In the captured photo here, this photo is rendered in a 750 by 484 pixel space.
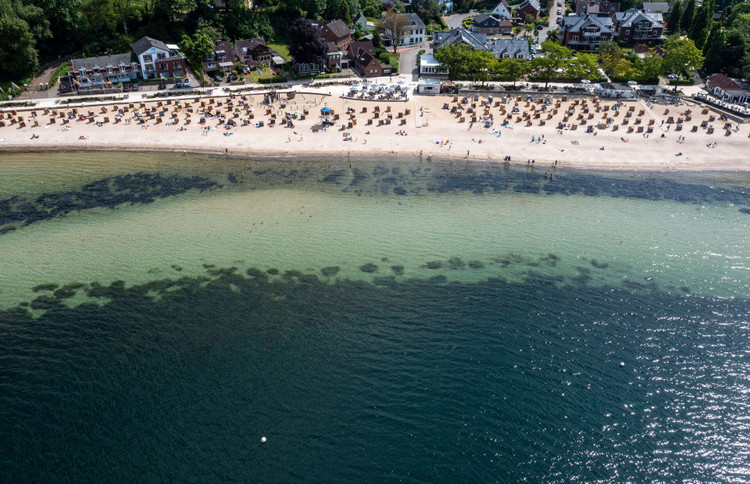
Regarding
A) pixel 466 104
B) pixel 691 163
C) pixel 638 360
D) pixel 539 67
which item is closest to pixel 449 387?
pixel 638 360

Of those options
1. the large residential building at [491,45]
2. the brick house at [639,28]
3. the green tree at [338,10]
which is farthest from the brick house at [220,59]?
the brick house at [639,28]

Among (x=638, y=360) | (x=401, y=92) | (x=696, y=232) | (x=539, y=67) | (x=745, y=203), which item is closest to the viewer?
(x=638, y=360)

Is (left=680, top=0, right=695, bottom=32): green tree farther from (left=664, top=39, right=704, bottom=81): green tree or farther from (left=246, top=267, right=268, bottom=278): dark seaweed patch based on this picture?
(left=246, top=267, right=268, bottom=278): dark seaweed patch

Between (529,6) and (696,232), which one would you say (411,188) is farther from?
(529,6)

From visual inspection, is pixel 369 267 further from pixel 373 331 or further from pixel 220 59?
pixel 220 59

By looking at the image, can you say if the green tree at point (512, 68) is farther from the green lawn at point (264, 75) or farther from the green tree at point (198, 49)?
the green tree at point (198, 49)
